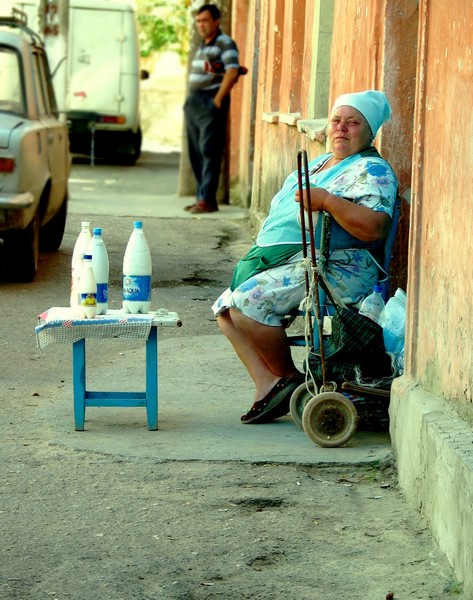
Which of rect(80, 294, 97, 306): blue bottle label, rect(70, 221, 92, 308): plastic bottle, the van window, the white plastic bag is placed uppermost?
the van window

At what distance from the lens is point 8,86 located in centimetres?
1000

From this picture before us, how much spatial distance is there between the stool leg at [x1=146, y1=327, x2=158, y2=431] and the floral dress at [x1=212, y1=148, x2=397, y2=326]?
42 cm

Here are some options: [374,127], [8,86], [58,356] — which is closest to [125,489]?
[374,127]

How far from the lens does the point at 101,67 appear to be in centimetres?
2202

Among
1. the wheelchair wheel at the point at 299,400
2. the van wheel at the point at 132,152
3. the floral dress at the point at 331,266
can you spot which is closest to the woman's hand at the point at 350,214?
the floral dress at the point at 331,266

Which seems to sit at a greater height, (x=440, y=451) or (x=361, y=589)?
(x=440, y=451)

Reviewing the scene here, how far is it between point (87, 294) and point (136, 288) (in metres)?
0.22

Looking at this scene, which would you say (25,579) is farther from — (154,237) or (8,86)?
(154,237)

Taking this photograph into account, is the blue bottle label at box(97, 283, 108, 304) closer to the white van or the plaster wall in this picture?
the plaster wall

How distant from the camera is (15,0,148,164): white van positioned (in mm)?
21859

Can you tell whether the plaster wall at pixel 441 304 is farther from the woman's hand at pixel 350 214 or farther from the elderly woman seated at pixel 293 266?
the elderly woman seated at pixel 293 266

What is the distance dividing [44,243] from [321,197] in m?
6.34

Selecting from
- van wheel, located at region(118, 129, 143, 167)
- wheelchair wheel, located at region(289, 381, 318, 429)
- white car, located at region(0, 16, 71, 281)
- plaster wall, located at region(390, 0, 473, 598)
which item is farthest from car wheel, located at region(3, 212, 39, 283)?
van wheel, located at region(118, 129, 143, 167)

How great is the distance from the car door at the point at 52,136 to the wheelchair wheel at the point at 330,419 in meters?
5.17
